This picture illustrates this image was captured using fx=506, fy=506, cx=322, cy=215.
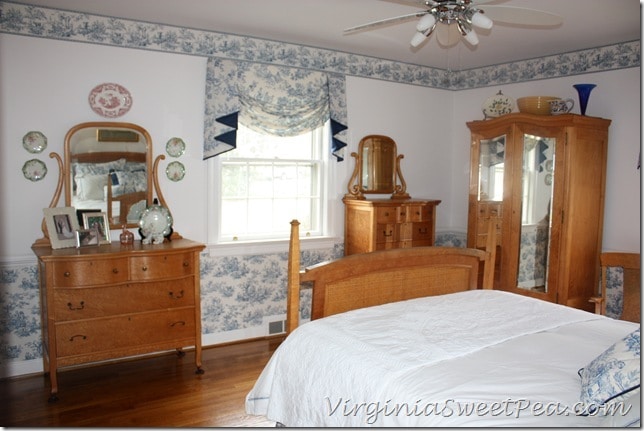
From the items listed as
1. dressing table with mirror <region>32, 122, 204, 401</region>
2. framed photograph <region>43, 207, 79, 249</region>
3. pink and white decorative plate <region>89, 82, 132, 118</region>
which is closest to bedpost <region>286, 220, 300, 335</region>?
dressing table with mirror <region>32, 122, 204, 401</region>

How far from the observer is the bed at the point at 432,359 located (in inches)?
58.7

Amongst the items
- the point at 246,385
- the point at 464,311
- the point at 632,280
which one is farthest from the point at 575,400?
the point at 246,385

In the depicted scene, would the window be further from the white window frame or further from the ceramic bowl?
the ceramic bowl

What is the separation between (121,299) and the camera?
3.29 m

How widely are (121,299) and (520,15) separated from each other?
2.84 metres

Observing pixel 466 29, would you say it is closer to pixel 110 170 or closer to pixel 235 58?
pixel 235 58

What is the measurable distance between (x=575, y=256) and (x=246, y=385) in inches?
109

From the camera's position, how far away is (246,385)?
334 centimetres

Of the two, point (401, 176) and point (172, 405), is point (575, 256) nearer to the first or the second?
point (401, 176)

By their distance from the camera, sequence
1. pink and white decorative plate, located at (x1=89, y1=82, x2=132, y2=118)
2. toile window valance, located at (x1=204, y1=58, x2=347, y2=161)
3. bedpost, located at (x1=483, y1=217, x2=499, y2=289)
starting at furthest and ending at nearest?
toile window valance, located at (x1=204, y1=58, x2=347, y2=161)
pink and white decorative plate, located at (x1=89, y1=82, x2=132, y2=118)
bedpost, located at (x1=483, y1=217, x2=499, y2=289)

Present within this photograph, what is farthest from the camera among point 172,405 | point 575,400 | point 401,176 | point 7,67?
point 401,176

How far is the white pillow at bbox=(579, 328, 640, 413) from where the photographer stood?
58.1 inches

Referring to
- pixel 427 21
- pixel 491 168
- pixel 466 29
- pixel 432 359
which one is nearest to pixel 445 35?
pixel 466 29

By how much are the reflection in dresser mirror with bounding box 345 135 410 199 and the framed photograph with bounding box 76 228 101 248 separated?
2159 millimetres
